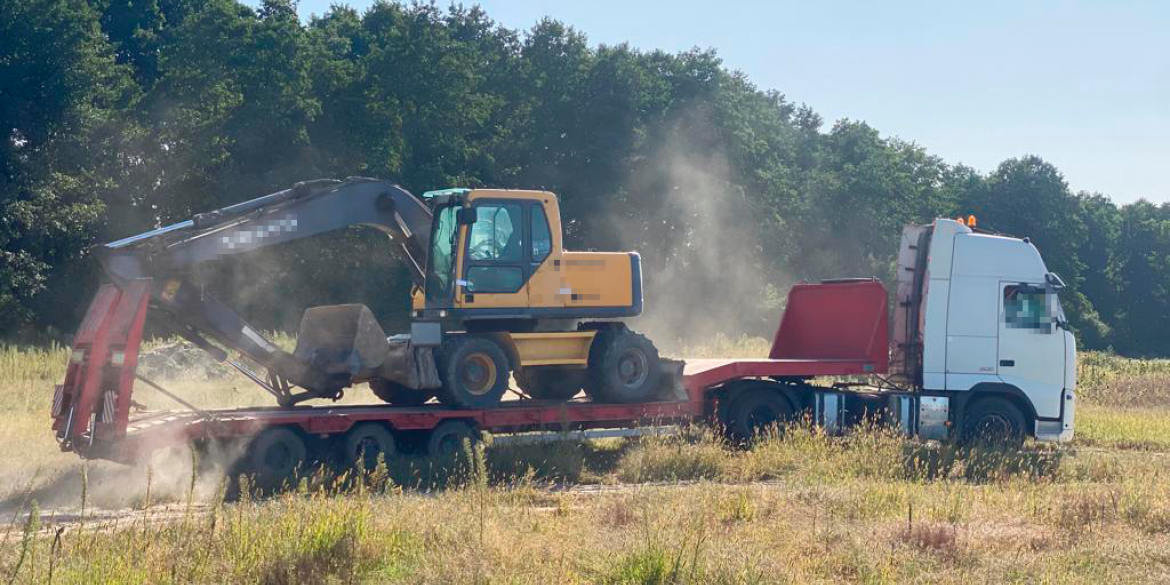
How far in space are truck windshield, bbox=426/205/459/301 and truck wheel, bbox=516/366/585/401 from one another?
2255 mm

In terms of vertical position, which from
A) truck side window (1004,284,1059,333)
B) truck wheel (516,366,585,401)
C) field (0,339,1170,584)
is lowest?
field (0,339,1170,584)

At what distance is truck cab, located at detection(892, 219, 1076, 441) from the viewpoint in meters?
18.2

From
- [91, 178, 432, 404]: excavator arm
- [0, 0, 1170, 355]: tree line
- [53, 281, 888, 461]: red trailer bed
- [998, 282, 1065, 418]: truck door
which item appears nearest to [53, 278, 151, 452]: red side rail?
[53, 281, 888, 461]: red trailer bed

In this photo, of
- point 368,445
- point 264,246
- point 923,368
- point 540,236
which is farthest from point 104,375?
point 923,368

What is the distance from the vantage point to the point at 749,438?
1834 cm

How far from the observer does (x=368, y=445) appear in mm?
15008

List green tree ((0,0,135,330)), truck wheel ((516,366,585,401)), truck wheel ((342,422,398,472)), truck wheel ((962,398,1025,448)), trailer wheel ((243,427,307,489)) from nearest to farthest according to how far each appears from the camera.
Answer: trailer wheel ((243,427,307,489)) → truck wheel ((342,422,398,472)) → truck wheel ((516,366,585,401)) → truck wheel ((962,398,1025,448)) → green tree ((0,0,135,330))

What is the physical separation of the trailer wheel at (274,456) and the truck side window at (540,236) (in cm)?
416

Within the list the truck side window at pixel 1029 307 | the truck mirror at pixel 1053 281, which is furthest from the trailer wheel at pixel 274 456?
the truck mirror at pixel 1053 281

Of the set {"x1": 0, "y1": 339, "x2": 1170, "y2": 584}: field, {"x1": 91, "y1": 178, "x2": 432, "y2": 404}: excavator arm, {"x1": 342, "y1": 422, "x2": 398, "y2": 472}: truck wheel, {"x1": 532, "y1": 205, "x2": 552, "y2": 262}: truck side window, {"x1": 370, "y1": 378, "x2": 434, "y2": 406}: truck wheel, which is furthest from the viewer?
{"x1": 370, "y1": 378, "x2": 434, "y2": 406}: truck wheel

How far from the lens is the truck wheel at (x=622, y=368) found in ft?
56.3

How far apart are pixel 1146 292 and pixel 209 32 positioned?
73.7 metres

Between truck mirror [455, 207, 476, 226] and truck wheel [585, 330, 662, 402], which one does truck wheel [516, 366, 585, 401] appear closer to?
truck wheel [585, 330, 662, 402]

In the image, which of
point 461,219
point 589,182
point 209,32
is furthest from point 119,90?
point 461,219
